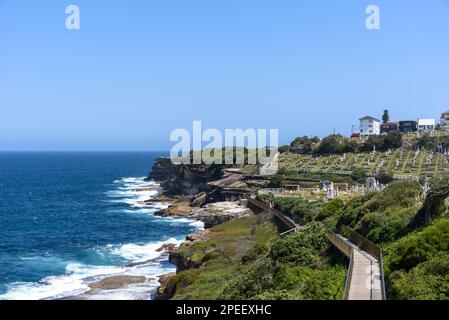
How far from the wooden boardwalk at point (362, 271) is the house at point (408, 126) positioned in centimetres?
9528

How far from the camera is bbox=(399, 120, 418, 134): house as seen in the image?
372 feet

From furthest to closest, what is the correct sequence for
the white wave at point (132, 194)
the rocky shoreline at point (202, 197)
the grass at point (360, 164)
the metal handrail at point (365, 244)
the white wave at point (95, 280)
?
1. the white wave at point (132, 194)
2. the grass at point (360, 164)
3. the rocky shoreline at point (202, 197)
4. the white wave at point (95, 280)
5. the metal handrail at point (365, 244)

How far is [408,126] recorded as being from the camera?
4515 inches

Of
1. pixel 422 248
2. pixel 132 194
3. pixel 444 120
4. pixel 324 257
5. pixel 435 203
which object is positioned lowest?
pixel 132 194

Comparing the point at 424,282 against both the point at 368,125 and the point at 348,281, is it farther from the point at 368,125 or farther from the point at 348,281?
the point at 368,125

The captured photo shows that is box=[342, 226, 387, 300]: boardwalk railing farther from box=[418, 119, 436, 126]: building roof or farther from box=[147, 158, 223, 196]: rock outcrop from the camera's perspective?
box=[418, 119, 436, 126]: building roof

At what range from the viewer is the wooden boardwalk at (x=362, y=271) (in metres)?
14.6

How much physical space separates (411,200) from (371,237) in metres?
5.80

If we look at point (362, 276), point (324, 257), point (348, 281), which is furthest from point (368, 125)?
point (348, 281)

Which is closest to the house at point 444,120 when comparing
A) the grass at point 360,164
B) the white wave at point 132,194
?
the grass at point 360,164

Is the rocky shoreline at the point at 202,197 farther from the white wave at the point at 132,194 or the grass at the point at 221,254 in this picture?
the white wave at the point at 132,194

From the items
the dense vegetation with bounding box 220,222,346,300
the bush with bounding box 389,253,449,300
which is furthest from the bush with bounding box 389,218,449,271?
the dense vegetation with bounding box 220,222,346,300

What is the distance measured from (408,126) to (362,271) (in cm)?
10396
